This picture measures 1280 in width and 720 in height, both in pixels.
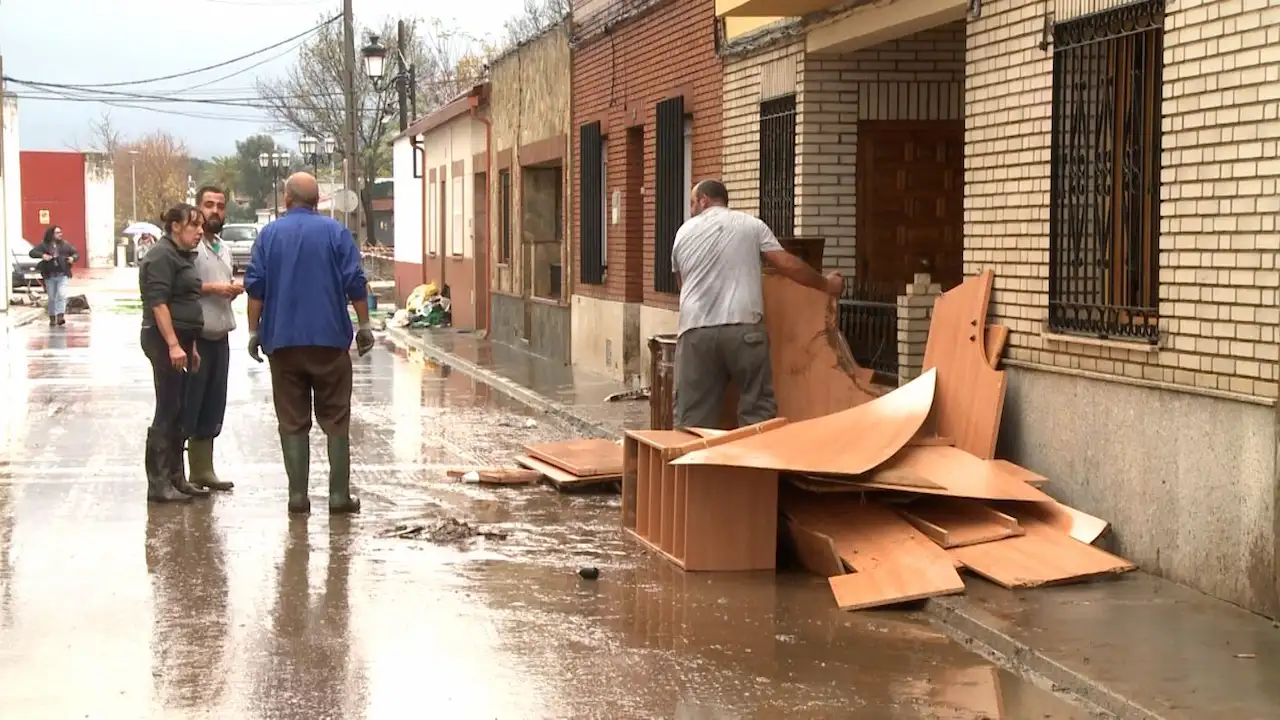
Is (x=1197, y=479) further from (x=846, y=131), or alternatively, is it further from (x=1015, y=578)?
(x=846, y=131)

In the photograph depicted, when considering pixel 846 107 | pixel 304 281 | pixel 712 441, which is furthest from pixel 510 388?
pixel 712 441

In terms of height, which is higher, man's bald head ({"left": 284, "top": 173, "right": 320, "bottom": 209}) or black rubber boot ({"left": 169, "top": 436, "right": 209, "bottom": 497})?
man's bald head ({"left": 284, "top": 173, "right": 320, "bottom": 209})

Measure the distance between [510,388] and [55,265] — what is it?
16.1 m

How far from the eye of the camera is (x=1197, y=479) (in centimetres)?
770

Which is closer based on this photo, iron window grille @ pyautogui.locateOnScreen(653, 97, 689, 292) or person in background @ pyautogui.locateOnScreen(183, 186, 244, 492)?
person in background @ pyautogui.locateOnScreen(183, 186, 244, 492)

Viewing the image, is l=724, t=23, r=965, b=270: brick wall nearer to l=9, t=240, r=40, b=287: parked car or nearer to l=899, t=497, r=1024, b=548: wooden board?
l=899, t=497, r=1024, b=548: wooden board

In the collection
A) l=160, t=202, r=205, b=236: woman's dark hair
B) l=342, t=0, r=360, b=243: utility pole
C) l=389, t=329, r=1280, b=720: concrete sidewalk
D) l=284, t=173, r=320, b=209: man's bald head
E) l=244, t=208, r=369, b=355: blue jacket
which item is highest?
l=342, t=0, r=360, b=243: utility pole

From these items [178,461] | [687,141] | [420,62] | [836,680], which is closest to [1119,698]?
[836,680]

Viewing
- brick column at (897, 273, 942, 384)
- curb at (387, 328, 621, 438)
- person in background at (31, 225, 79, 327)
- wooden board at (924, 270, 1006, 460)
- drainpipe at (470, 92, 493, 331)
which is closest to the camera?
wooden board at (924, 270, 1006, 460)

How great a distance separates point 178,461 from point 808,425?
4.36 metres

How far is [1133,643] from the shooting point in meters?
6.84

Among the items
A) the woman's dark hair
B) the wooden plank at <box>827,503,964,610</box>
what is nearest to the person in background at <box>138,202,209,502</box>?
the woman's dark hair

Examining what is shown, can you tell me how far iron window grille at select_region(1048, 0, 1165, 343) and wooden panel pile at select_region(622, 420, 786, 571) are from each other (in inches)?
73.3

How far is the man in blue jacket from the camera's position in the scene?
10320mm
